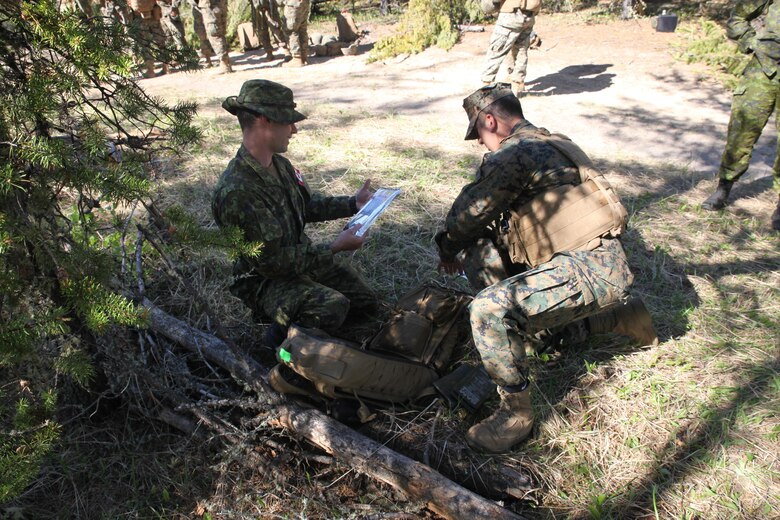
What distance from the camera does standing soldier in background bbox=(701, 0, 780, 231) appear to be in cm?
453

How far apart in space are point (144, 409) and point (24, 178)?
1398mm

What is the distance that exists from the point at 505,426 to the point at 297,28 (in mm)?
10757

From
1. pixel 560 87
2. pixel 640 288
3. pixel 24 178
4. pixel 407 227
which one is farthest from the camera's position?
pixel 560 87

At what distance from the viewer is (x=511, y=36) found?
8102 mm

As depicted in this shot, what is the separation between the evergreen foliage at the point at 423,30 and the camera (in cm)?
1216

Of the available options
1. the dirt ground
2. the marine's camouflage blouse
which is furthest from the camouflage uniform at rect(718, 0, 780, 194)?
the marine's camouflage blouse

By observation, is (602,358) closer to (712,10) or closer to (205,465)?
(205,465)

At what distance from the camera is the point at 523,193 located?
2.99 metres

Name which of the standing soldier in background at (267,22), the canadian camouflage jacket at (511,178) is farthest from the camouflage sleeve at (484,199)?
the standing soldier in background at (267,22)

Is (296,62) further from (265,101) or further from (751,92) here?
(265,101)

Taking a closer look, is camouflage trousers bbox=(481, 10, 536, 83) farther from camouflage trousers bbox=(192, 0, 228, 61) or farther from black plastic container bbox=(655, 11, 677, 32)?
camouflage trousers bbox=(192, 0, 228, 61)

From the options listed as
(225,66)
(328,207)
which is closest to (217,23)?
(225,66)

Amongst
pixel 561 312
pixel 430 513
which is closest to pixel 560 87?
pixel 561 312

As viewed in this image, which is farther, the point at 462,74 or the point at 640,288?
the point at 462,74
